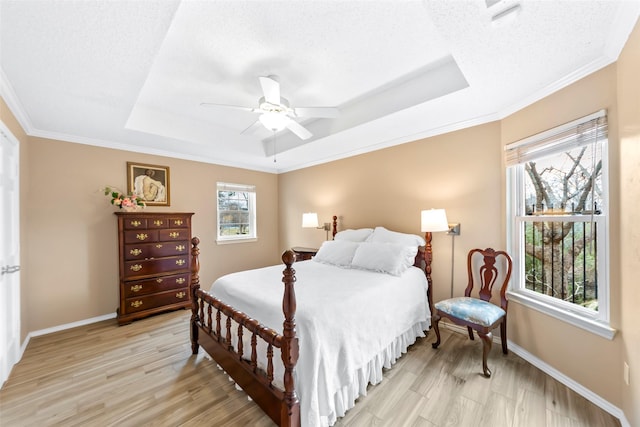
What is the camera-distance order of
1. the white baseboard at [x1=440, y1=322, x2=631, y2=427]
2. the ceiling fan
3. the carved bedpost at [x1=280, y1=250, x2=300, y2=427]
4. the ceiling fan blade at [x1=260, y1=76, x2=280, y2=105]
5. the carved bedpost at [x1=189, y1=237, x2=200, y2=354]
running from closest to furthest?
the carved bedpost at [x1=280, y1=250, x2=300, y2=427]
the white baseboard at [x1=440, y1=322, x2=631, y2=427]
the ceiling fan blade at [x1=260, y1=76, x2=280, y2=105]
the ceiling fan
the carved bedpost at [x1=189, y1=237, x2=200, y2=354]

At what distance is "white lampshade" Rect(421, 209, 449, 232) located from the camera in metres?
2.75

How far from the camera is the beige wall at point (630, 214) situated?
1.44m

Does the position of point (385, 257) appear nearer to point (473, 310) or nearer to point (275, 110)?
point (473, 310)

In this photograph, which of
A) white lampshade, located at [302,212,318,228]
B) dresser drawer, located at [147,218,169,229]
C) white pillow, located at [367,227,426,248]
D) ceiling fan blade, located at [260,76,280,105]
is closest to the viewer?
ceiling fan blade, located at [260,76,280,105]

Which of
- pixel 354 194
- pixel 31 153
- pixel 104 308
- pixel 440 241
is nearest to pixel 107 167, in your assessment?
pixel 31 153

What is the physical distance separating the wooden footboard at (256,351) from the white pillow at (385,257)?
147 centimetres

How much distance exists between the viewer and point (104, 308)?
344 cm

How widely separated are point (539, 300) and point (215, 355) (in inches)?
117

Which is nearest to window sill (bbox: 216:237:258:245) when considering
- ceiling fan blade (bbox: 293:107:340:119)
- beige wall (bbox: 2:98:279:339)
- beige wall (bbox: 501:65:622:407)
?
beige wall (bbox: 2:98:279:339)

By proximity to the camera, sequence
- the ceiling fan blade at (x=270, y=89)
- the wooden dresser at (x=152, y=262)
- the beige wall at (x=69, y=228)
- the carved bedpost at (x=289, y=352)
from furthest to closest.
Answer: the wooden dresser at (x=152, y=262) → the beige wall at (x=69, y=228) → the ceiling fan blade at (x=270, y=89) → the carved bedpost at (x=289, y=352)

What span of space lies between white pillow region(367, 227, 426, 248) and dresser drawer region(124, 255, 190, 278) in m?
2.74

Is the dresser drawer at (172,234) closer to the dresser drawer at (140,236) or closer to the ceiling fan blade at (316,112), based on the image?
the dresser drawer at (140,236)

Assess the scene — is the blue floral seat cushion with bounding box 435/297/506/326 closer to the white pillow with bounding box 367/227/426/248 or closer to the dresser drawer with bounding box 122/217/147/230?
the white pillow with bounding box 367/227/426/248

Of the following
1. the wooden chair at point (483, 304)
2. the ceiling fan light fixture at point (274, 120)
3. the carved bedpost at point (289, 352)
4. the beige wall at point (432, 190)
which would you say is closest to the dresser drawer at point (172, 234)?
the beige wall at point (432, 190)
